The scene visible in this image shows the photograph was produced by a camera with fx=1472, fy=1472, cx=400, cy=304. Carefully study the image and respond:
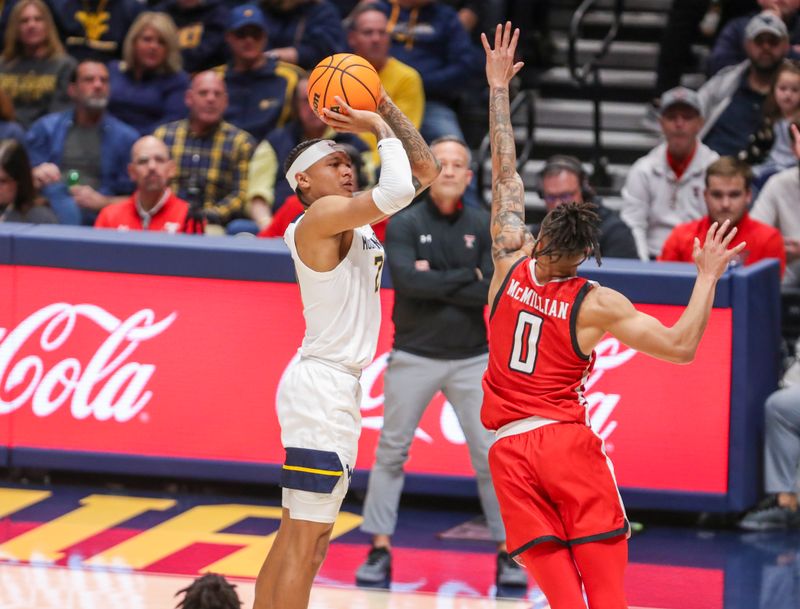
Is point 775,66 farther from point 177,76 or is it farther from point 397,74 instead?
point 177,76

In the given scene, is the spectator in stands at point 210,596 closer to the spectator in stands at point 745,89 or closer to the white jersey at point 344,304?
the white jersey at point 344,304

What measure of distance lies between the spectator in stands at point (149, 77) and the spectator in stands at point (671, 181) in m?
3.62

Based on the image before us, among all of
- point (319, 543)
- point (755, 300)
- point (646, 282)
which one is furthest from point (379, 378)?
point (319, 543)

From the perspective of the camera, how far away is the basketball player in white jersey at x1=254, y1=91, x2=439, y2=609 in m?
5.85

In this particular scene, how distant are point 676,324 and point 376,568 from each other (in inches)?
117

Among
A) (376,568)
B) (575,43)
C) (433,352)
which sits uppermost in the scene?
(575,43)

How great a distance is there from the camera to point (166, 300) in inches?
357

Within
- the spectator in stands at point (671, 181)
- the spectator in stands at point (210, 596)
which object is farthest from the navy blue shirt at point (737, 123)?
the spectator in stands at point (210, 596)

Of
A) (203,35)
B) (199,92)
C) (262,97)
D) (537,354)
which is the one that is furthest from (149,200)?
(537,354)

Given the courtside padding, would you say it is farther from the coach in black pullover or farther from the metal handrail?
the metal handrail

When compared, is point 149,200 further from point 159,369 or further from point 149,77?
point 149,77

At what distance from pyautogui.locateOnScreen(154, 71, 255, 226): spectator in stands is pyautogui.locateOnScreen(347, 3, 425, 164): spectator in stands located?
39.0 inches

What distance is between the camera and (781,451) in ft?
28.2

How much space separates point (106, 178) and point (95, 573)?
164 inches
